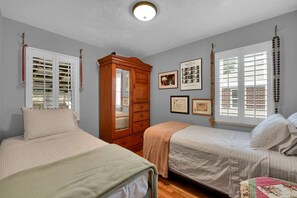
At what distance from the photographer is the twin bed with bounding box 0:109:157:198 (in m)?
0.72

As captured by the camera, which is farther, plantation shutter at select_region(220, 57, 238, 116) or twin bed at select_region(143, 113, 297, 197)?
plantation shutter at select_region(220, 57, 238, 116)

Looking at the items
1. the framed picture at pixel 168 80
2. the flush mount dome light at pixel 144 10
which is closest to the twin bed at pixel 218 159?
the framed picture at pixel 168 80

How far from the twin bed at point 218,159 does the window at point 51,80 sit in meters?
1.72

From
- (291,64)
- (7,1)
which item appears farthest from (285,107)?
(7,1)

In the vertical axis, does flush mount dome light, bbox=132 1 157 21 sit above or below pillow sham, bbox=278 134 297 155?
above

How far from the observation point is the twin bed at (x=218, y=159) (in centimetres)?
114

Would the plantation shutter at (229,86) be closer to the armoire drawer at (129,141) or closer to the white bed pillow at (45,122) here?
the armoire drawer at (129,141)

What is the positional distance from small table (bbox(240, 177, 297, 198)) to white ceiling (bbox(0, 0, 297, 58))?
187 centimetres

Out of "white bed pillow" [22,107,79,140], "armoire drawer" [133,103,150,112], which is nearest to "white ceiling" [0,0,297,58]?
"white bed pillow" [22,107,79,140]

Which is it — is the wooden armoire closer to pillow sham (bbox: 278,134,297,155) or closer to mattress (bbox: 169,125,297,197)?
mattress (bbox: 169,125,297,197)

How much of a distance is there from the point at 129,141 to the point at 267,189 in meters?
2.25

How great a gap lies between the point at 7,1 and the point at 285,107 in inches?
149

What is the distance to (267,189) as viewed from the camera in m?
0.88

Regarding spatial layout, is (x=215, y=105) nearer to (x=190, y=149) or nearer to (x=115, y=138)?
(x=190, y=149)
